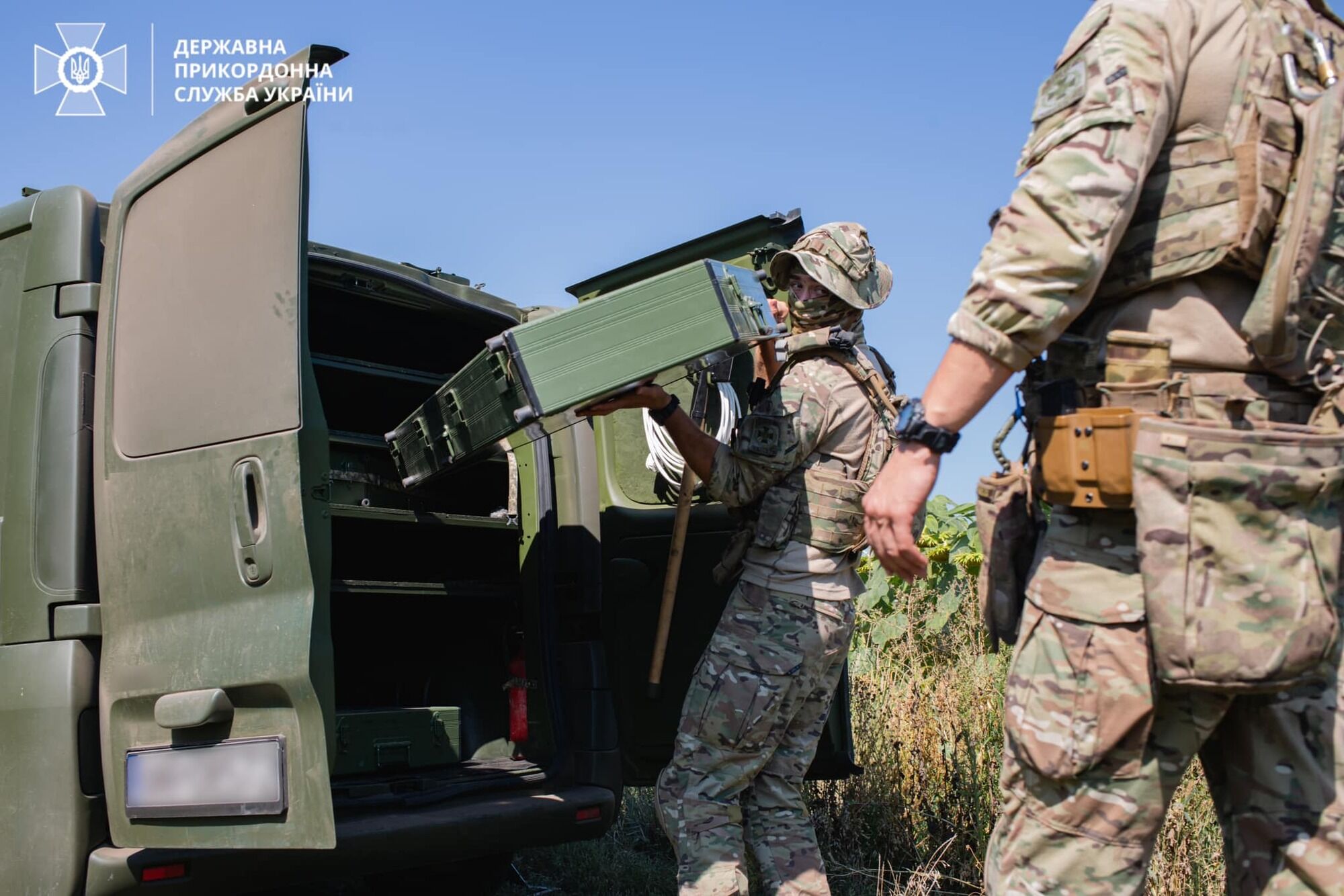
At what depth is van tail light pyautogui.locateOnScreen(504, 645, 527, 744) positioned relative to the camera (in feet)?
12.9

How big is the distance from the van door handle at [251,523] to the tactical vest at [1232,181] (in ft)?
5.70

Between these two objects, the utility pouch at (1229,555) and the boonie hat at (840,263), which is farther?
the boonie hat at (840,263)

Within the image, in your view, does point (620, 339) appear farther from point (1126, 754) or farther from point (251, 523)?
point (1126, 754)

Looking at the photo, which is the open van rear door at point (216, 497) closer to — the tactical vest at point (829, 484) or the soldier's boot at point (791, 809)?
the tactical vest at point (829, 484)

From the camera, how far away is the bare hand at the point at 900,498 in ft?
6.46

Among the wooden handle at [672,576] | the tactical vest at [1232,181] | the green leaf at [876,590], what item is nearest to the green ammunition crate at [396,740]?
the wooden handle at [672,576]

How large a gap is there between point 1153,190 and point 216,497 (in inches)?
77.8

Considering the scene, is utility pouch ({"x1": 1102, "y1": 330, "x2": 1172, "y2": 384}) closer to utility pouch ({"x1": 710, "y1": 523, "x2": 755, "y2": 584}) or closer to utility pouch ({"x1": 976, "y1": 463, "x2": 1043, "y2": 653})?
utility pouch ({"x1": 976, "y1": 463, "x2": 1043, "y2": 653})

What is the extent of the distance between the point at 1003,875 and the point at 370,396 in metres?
3.08

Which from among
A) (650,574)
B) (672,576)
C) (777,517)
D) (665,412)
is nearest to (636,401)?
(665,412)

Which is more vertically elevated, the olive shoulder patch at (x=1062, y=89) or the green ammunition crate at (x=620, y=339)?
the olive shoulder patch at (x=1062, y=89)

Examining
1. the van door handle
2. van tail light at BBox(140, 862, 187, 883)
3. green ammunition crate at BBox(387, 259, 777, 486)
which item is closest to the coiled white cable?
green ammunition crate at BBox(387, 259, 777, 486)

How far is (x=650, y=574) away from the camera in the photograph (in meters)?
3.83

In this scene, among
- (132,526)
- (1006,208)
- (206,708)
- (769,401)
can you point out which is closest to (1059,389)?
(1006,208)
